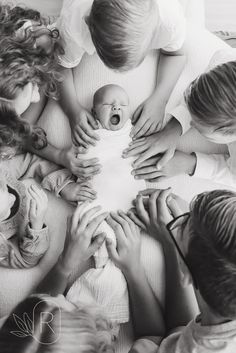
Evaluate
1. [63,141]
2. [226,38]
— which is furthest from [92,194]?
[226,38]

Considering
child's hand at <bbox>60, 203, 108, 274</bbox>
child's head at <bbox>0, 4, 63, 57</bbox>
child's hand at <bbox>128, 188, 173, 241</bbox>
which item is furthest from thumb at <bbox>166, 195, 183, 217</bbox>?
child's head at <bbox>0, 4, 63, 57</bbox>

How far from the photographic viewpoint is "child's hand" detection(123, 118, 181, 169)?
0.82 meters

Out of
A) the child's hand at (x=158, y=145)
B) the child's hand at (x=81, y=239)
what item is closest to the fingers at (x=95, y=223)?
the child's hand at (x=81, y=239)

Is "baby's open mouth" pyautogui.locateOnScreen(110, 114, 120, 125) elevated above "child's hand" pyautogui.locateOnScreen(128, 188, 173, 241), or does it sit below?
above

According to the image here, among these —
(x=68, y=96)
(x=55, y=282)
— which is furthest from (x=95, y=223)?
(x=68, y=96)

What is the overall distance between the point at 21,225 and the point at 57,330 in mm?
183

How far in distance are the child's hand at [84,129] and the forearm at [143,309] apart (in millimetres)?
230

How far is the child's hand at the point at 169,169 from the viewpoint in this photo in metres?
0.82

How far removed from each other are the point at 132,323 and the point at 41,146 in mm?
336

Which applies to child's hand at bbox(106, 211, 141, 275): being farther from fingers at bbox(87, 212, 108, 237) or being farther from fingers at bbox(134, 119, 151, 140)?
fingers at bbox(134, 119, 151, 140)

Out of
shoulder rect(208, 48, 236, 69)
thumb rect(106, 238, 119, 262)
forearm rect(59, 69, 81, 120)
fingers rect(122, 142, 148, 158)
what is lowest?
thumb rect(106, 238, 119, 262)

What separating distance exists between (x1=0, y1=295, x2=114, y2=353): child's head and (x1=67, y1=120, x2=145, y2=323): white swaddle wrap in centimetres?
2

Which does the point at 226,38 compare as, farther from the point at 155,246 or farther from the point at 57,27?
the point at 155,246

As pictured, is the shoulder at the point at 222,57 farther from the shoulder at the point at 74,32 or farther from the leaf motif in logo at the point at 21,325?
the leaf motif in logo at the point at 21,325
